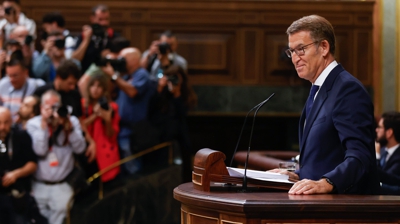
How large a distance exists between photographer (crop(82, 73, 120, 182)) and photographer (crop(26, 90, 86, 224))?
343 millimetres

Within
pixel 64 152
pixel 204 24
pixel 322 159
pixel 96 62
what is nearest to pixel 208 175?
pixel 322 159

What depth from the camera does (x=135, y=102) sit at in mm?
6660

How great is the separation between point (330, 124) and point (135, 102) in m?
4.01

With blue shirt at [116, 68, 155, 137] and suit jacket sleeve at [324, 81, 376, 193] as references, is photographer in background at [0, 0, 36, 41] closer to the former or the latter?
blue shirt at [116, 68, 155, 137]

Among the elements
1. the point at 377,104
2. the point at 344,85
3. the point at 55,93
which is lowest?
the point at 377,104

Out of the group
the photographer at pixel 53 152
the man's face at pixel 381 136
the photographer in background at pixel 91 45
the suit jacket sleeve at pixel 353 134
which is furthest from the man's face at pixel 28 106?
the suit jacket sleeve at pixel 353 134

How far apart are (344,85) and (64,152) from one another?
3.50m

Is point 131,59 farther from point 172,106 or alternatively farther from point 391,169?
point 391,169

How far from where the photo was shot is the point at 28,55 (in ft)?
22.9

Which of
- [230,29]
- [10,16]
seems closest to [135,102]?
[10,16]

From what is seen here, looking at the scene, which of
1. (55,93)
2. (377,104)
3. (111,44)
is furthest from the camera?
(377,104)

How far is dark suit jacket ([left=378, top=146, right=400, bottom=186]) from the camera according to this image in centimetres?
485

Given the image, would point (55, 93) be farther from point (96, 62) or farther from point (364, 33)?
point (364, 33)

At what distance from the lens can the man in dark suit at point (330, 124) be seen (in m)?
2.67
